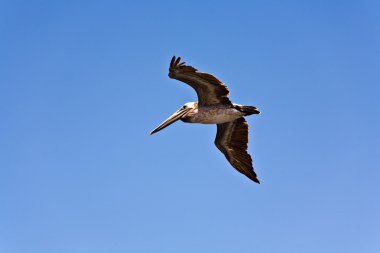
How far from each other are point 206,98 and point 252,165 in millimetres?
3206

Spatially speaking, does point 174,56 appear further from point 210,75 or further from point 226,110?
point 226,110

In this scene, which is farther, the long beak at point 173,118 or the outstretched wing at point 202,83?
the long beak at point 173,118

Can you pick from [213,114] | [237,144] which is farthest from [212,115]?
[237,144]

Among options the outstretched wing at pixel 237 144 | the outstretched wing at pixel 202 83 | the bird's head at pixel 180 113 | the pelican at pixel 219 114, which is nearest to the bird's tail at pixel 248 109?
the pelican at pixel 219 114

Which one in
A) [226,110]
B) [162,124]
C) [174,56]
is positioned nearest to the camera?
[174,56]

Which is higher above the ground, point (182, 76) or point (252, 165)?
point (182, 76)

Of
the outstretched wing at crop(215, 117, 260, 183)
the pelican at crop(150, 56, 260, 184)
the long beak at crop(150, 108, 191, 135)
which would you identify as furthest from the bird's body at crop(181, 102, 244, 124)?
the outstretched wing at crop(215, 117, 260, 183)

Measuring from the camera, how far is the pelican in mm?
17797

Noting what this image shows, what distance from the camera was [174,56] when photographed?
17.4 m

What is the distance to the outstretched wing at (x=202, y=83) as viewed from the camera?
17.4 metres

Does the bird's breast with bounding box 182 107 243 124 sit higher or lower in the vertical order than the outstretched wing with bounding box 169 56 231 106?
lower

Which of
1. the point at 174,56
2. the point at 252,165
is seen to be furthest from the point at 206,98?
the point at 252,165

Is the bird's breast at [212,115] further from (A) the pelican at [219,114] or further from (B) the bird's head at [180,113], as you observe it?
(B) the bird's head at [180,113]

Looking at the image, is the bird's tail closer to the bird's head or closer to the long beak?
the bird's head
